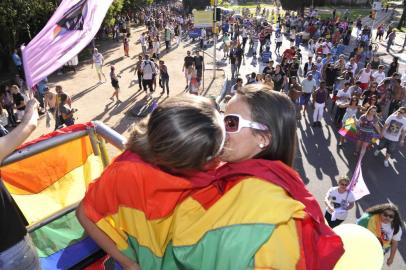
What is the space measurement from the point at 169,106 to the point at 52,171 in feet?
5.10

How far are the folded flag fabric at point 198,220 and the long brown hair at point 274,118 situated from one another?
395 millimetres

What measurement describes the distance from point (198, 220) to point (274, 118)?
709 millimetres

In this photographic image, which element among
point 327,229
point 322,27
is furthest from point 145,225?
point 322,27

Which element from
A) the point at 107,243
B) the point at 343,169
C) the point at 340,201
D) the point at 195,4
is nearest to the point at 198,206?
the point at 107,243

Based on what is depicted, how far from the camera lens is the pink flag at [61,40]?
6.49 feet

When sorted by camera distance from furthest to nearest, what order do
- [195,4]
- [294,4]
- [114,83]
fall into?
[195,4]
[294,4]
[114,83]

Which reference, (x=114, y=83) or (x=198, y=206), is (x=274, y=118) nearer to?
(x=198, y=206)

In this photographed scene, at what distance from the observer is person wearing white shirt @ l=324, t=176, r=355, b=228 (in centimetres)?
592

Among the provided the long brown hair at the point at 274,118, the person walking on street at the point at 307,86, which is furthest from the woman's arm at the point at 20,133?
the person walking on street at the point at 307,86

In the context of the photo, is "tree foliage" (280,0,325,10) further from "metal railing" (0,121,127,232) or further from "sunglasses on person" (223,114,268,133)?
Answer: "sunglasses on person" (223,114,268,133)

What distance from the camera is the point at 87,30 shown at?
209cm

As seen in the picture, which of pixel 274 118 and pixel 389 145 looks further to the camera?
pixel 389 145

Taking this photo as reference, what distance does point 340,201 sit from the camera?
600cm

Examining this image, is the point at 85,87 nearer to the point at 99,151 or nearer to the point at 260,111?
the point at 99,151
